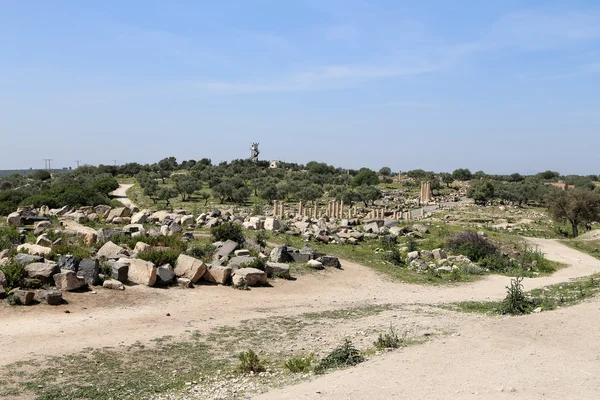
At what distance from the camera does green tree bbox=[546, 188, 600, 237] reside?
130 feet

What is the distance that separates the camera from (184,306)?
45.1 feet

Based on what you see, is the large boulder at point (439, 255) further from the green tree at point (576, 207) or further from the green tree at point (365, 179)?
the green tree at point (365, 179)

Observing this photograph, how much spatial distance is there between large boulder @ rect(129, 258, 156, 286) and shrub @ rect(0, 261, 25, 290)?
2.97 metres

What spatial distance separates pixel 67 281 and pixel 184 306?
124 inches

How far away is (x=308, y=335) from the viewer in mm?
11500

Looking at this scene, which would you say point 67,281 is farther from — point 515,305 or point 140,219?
point 140,219

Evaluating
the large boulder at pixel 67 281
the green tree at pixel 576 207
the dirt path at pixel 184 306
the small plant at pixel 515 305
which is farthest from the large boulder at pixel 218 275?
the green tree at pixel 576 207

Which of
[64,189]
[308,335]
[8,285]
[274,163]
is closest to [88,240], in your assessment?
[8,285]

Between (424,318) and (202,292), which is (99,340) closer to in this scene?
(202,292)

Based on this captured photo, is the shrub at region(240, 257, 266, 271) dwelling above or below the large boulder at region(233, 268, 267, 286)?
above

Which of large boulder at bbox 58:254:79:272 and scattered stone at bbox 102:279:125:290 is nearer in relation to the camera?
scattered stone at bbox 102:279:125:290

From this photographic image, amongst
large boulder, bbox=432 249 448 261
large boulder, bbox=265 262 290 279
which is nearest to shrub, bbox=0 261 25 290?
large boulder, bbox=265 262 290 279

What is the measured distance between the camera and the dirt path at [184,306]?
10633 millimetres

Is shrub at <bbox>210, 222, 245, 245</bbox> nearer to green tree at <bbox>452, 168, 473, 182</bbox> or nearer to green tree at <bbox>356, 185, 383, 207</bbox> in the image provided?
green tree at <bbox>356, 185, 383, 207</bbox>
